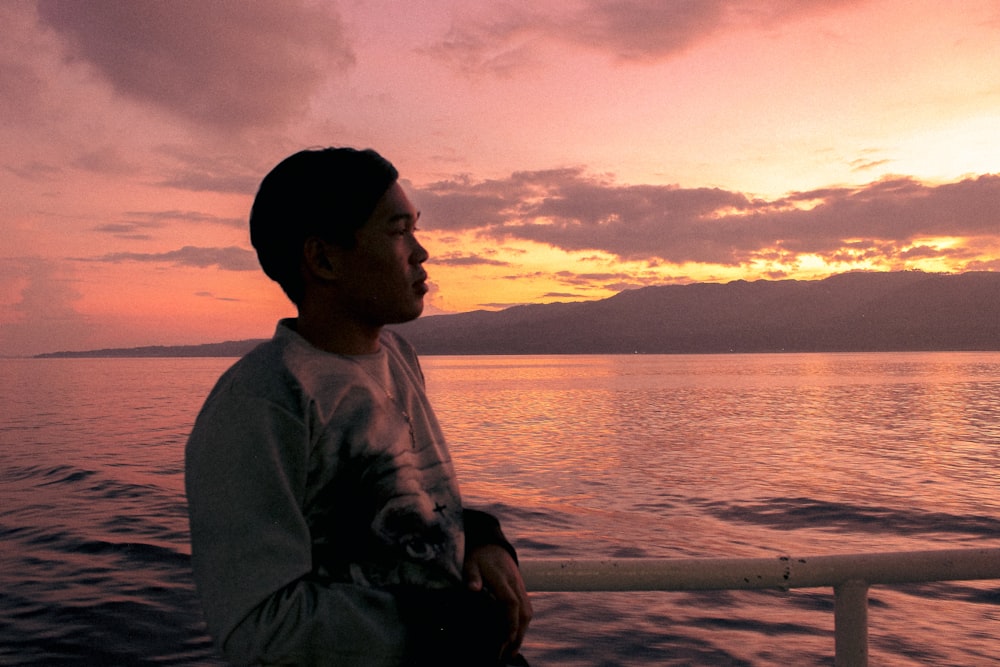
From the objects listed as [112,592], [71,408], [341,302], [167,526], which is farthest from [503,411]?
[341,302]

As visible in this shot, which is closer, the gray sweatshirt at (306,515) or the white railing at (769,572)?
the gray sweatshirt at (306,515)

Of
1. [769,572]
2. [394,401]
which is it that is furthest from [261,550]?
[769,572]

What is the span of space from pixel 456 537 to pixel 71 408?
53.2 m

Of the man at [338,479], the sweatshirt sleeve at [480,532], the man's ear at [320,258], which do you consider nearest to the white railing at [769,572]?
the sweatshirt sleeve at [480,532]

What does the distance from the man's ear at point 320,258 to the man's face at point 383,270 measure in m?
0.03

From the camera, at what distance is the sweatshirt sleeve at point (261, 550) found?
124 cm

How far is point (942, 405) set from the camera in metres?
49.3

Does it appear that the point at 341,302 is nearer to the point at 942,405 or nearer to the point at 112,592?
the point at 112,592

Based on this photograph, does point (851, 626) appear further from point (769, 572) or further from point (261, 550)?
point (261, 550)

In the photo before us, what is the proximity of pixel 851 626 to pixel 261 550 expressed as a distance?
160cm

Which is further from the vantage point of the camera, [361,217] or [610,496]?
[610,496]

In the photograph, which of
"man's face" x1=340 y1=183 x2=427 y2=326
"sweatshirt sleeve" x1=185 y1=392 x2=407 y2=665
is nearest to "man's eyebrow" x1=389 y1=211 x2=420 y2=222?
"man's face" x1=340 y1=183 x2=427 y2=326

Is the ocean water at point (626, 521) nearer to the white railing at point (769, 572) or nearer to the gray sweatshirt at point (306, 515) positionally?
the white railing at point (769, 572)

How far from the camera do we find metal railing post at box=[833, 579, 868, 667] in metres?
1.98
